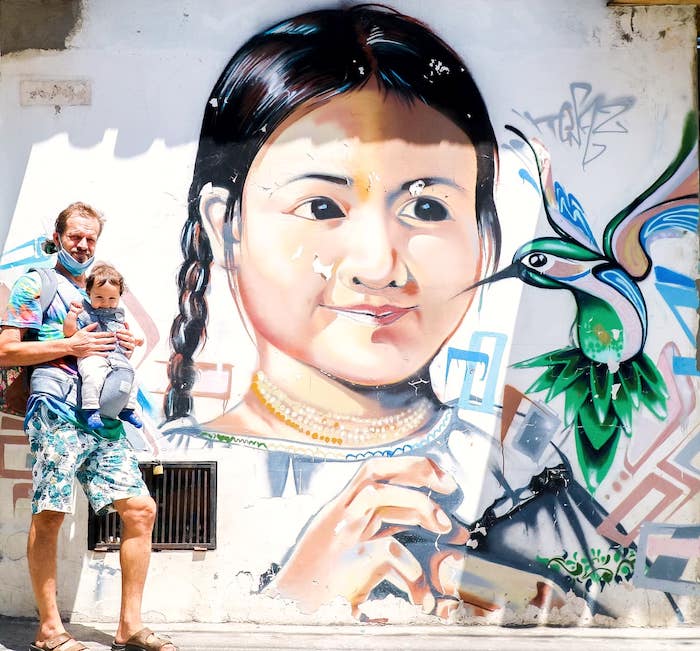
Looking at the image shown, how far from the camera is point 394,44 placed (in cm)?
519

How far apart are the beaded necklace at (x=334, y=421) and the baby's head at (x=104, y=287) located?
3.28 ft

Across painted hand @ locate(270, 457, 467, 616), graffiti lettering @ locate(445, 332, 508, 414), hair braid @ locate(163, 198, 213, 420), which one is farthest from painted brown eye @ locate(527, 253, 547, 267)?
hair braid @ locate(163, 198, 213, 420)

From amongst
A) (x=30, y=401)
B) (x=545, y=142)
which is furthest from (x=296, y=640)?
(x=545, y=142)

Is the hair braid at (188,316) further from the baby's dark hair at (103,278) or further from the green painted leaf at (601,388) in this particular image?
the green painted leaf at (601,388)

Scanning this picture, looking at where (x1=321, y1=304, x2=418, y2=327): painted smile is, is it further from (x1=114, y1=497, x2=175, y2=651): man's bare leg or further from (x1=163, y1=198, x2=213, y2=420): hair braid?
(x1=114, y1=497, x2=175, y2=651): man's bare leg

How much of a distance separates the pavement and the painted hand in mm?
148

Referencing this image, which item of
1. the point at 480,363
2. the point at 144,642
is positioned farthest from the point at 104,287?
the point at 480,363

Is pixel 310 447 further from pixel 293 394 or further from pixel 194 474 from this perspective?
pixel 194 474

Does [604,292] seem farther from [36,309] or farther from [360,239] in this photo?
[36,309]

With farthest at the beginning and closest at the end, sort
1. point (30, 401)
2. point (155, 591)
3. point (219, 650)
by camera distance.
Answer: point (155, 591), point (219, 650), point (30, 401)

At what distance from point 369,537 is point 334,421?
24.7 inches

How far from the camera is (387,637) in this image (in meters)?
4.93

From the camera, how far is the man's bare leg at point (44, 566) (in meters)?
4.34

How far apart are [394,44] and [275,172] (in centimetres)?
94
